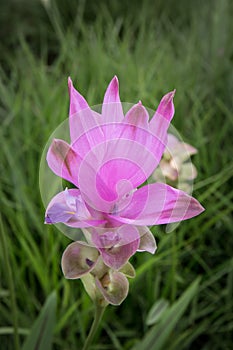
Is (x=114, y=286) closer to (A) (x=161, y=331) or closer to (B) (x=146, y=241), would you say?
(B) (x=146, y=241)

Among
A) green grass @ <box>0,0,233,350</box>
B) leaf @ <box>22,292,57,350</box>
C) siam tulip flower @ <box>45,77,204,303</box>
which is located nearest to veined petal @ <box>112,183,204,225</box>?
siam tulip flower @ <box>45,77,204,303</box>

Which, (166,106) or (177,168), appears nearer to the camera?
(166,106)

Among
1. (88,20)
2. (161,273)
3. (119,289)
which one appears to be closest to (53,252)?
(161,273)

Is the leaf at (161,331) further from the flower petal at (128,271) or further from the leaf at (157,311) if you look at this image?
the flower petal at (128,271)

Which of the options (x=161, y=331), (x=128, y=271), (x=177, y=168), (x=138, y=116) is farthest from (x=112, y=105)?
(x=161, y=331)

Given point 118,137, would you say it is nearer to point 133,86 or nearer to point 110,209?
point 110,209

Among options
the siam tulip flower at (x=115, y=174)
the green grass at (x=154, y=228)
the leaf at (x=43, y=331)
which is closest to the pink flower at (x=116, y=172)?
the siam tulip flower at (x=115, y=174)
